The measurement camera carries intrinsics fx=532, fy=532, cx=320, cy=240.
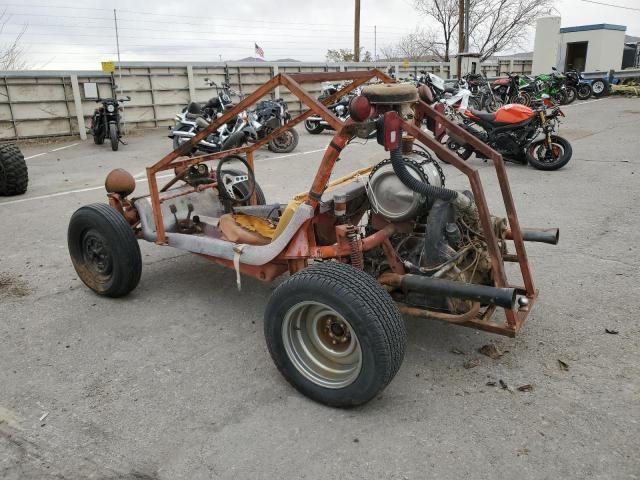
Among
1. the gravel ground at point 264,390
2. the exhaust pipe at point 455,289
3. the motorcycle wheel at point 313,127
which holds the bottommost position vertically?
the gravel ground at point 264,390

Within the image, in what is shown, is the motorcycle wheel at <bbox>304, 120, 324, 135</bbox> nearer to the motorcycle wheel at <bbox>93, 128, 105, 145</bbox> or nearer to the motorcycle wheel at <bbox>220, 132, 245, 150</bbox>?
the motorcycle wheel at <bbox>93, 128, 105, 145</bbox>

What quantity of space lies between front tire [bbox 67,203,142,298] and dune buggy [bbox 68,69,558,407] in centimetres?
1

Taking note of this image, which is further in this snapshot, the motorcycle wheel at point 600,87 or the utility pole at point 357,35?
the utility pole at point 357,35

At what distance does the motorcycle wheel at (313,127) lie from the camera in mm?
14070

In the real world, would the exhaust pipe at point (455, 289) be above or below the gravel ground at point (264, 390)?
above

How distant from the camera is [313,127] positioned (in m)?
14.2

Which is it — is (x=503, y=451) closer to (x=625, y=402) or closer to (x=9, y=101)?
(x=625, y=402)

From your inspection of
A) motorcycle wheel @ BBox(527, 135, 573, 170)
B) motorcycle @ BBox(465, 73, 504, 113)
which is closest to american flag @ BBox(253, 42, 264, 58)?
motorcycle @ BBox(465, 73, 504, 113)

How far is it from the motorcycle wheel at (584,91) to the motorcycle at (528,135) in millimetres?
14249

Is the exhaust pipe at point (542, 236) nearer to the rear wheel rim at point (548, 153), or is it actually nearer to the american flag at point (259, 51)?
the rear wheel rim at point (548, 153)

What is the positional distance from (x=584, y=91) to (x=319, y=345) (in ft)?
73.1

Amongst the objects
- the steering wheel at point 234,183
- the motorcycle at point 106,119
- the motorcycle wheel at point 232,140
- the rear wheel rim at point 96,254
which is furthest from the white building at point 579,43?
the rear wheel rim at point 96,254

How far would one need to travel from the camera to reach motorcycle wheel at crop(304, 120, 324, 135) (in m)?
14.1

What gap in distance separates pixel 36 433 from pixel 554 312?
3153 millimetres
